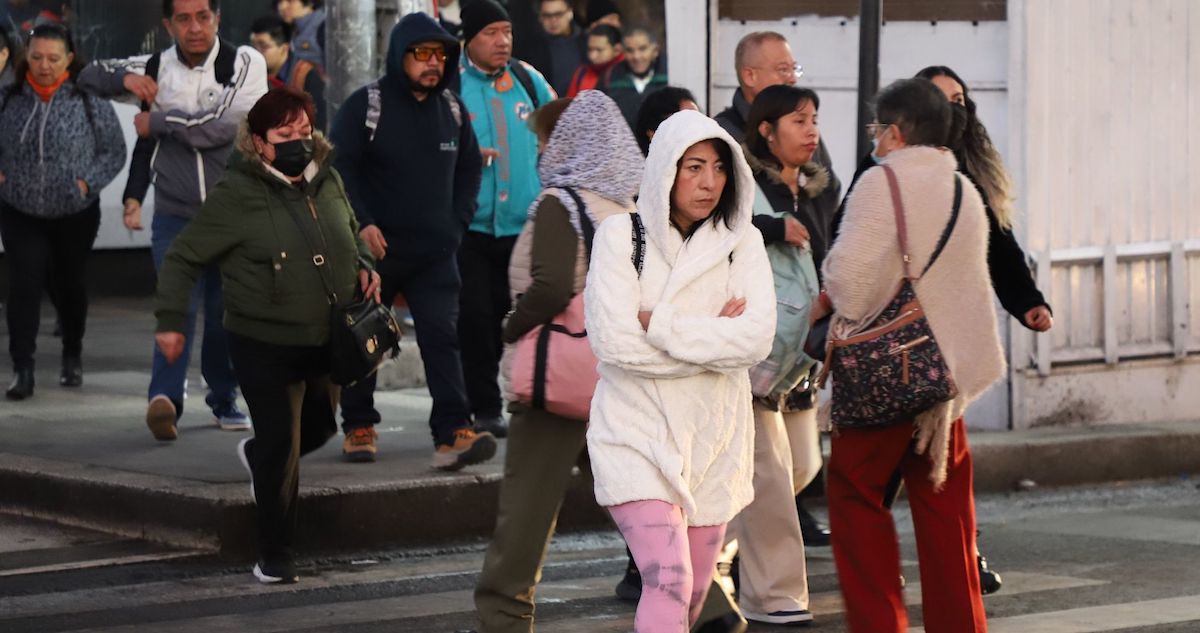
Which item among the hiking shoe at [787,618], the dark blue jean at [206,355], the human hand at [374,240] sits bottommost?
the hiking shoe at [787,618]

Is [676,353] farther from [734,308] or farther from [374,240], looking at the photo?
[374,240]

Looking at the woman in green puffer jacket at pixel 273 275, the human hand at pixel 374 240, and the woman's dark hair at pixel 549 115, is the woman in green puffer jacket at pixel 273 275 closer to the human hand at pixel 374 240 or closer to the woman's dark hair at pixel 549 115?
Answer: the human hand at pixel 374 240

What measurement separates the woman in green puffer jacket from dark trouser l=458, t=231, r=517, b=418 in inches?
84.5

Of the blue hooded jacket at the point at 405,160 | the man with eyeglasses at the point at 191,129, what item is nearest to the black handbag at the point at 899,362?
the blue hooded jacket at the point at 405,160

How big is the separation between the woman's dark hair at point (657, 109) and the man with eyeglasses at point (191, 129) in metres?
3.16

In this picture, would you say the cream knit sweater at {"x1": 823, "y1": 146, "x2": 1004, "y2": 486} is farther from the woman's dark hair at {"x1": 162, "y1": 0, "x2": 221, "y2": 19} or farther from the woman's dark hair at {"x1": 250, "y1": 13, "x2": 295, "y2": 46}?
the woman's dark hair at {"x1": 250, "y1": 13, "x2": 295, "y2": 46}

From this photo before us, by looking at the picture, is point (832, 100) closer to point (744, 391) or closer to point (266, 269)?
point (266, 269)

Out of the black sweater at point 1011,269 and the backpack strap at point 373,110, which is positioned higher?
the backpack strap at point 373,110

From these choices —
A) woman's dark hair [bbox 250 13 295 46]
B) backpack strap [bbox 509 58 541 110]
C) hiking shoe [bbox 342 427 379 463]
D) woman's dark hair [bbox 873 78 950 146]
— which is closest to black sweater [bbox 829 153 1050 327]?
woman's dark hair [bbox 873 78 950 146]

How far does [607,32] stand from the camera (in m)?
14.3

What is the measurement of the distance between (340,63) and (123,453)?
286cm

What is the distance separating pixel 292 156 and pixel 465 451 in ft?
6.07

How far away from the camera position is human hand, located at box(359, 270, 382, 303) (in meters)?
8.15

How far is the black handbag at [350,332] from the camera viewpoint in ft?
26.0
